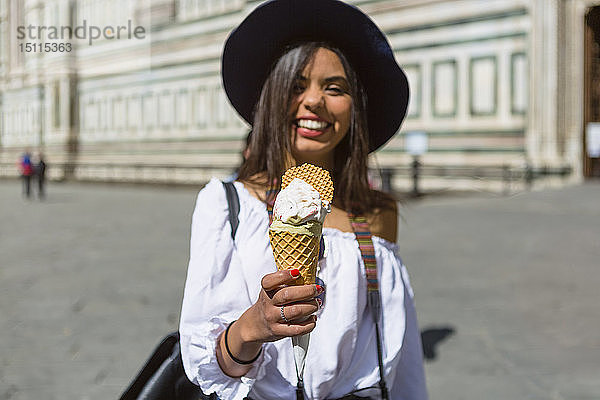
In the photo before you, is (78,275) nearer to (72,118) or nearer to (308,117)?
(308,117)

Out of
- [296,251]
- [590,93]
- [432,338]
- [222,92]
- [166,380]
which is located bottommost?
[432,338]

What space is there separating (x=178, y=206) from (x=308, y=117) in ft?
45.4

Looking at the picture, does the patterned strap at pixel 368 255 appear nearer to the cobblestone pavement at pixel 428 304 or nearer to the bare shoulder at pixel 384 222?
the bare shoulder at pixel 384 222

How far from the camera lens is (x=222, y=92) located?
82.1 feet

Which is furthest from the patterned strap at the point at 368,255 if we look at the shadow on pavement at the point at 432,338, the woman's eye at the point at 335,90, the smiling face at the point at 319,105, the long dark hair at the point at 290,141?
the shadow on pavement at the point at 432,338

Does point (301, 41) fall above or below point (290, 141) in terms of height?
above

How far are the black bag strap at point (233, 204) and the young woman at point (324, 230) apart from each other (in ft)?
0.05

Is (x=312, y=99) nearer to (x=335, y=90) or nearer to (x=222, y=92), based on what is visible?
(x=335, y=90)

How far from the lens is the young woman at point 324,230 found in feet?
4.72

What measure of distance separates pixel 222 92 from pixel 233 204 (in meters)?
24.0

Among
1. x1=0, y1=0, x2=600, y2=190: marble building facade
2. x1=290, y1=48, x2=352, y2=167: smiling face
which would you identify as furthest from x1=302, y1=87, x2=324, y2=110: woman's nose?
x1=0, y1=0, x2=600, y2=190: marble building facade

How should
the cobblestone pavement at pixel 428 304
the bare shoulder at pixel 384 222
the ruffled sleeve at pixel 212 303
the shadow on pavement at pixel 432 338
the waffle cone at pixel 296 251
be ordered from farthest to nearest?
the shadow on pavement at pixel 432 338 → the cobblestone pavement at pixel 428 304 → the bare shoulder at pixel 384 222 → the ruffled sleeve at pixel 212 303 → the waffle cone at pixel 296 251

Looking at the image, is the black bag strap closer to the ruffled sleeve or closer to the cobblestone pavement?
the ruffled sleeve

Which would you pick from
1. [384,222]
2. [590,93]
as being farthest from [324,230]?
[590,93]
